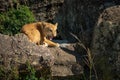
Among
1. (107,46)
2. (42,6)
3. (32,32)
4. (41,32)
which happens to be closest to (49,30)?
(41,32)

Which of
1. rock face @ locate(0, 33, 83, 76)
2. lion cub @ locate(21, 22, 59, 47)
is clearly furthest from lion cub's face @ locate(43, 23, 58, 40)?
rock face @ locate(0, 33, 83, 76)

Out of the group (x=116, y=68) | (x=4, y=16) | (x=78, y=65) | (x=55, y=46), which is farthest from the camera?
(x=4, y=16)

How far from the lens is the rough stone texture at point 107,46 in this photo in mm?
10438

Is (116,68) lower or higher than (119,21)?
lower

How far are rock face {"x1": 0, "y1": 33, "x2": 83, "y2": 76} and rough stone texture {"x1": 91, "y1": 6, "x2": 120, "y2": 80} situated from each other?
95 centimetres

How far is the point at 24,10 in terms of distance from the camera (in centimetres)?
2067

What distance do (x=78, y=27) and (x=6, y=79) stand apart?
20.6ft

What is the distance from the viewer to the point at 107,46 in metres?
11.1

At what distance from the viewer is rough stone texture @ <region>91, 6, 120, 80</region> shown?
34.2 feet

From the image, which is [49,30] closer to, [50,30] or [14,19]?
[50,30]

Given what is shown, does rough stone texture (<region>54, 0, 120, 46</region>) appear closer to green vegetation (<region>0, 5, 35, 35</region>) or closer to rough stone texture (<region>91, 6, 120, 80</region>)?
green vegetation (<region>0, 5, 35, 35</region>)

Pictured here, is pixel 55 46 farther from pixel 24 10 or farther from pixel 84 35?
pixel 24 10

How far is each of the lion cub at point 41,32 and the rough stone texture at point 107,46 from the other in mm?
2676

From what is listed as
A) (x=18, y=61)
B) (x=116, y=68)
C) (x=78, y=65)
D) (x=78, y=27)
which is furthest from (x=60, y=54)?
(x=78, y=27)
